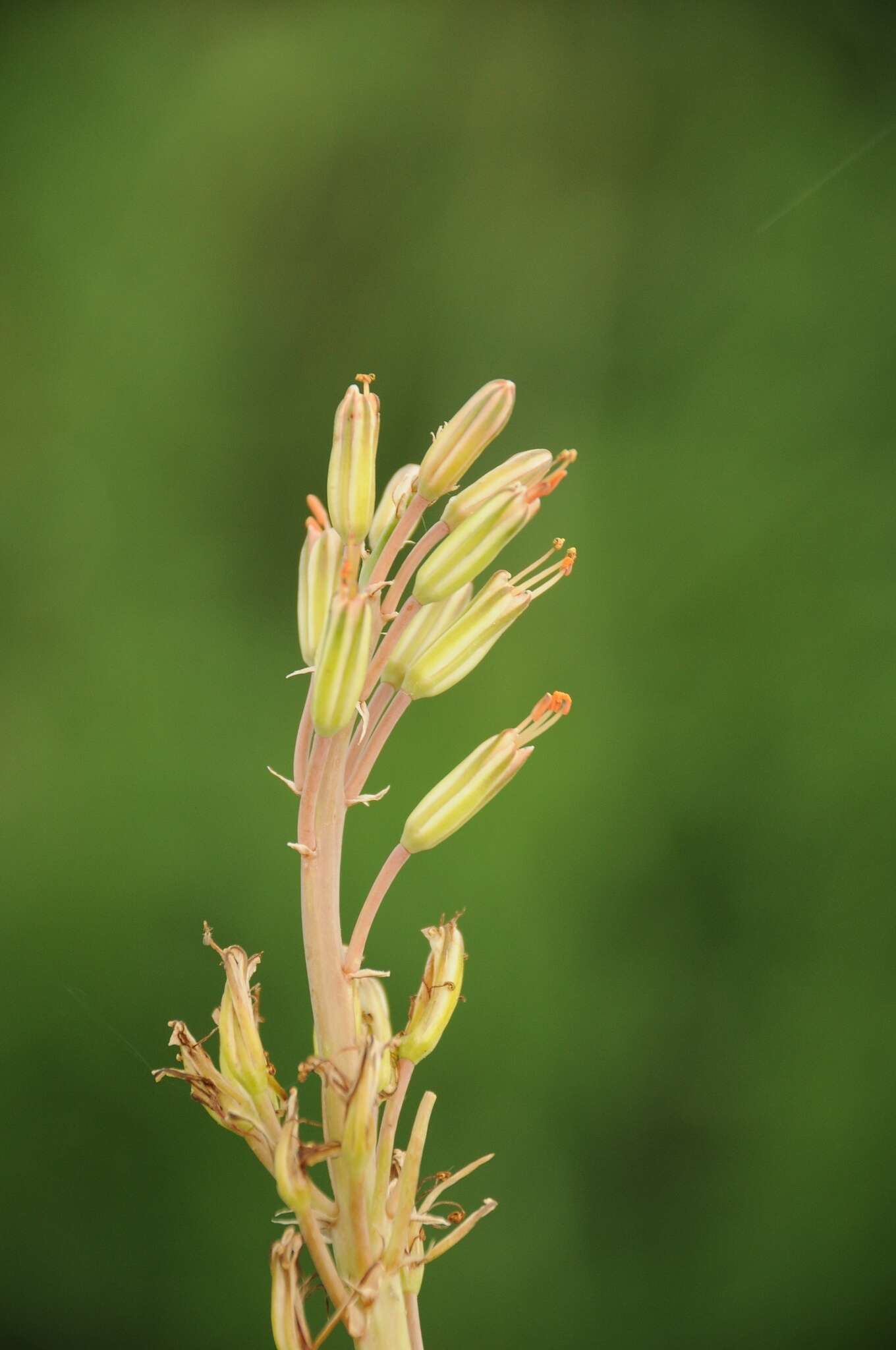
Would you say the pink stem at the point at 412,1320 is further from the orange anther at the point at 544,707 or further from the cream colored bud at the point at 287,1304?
the orange anther at the point at 544,707

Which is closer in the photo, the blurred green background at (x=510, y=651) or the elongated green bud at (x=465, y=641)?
the elongated green bud at (x=465, y=641)

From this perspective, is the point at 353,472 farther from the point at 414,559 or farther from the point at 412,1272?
the point at 412,1272

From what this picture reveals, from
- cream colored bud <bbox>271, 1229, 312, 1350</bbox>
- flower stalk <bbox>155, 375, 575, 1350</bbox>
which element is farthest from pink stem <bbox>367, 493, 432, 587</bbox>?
cream colored bud <bbox>271, 1229, 312, 1350</bbox>

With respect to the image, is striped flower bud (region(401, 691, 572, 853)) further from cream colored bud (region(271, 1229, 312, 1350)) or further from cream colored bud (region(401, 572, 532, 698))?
cream colored bud (region(271, 1229, 312, 1350))

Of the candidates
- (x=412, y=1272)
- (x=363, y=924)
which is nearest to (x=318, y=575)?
(x=363, y=924)

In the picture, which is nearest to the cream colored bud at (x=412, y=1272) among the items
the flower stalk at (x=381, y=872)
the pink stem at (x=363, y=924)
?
the flower stalk at (x=381, y=872)

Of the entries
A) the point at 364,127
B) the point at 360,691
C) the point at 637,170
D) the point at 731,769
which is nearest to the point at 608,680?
the point at 731,769

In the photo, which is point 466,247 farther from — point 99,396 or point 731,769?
point 731,769
